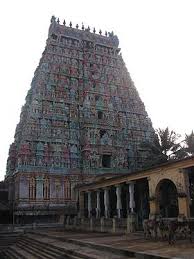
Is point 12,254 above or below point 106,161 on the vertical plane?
below

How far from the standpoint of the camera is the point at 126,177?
24.6m

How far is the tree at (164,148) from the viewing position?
120 ft

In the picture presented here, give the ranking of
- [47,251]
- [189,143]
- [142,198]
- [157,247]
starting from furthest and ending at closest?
[189,143], [142,198], [47,251], [157,247]

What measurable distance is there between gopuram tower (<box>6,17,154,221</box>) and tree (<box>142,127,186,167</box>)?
152 inches

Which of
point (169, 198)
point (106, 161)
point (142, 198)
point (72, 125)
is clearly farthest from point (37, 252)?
point (106, 161)

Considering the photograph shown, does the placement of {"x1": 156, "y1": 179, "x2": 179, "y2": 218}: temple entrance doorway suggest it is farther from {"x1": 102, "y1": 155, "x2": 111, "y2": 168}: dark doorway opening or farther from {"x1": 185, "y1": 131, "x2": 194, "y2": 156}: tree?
{"x1": 102, "y1": 155, "x2": 111, "y2": 168}: dark doorway opening

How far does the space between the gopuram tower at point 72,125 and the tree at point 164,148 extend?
386 centimetres

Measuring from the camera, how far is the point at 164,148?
3762 centimetres

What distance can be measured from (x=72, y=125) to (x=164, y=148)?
11.3 m

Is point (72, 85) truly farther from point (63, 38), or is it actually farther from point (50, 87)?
point (63, 38)

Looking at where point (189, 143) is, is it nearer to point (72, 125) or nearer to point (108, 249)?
point (72, 125)

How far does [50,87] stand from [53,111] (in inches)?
134

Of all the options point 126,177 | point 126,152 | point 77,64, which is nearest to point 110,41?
point 77,64

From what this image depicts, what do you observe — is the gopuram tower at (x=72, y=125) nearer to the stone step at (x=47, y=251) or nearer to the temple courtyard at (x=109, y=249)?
the temple courtyard at (x=109, y=249)
